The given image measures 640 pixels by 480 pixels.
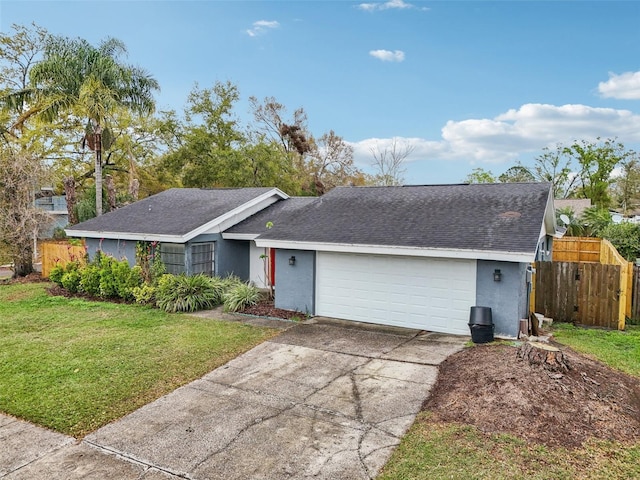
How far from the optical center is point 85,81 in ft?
64.2

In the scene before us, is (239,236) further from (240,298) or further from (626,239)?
(626,239)

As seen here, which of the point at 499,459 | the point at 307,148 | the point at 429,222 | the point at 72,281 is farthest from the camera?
the point at 307,148

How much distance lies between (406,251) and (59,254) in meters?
15.2

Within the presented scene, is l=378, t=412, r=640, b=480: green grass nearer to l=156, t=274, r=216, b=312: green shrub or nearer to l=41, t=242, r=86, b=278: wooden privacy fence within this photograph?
l=156, t=274, r=216, b=312: green shrub

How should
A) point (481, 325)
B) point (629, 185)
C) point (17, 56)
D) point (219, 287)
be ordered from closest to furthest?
point (481, 325), point (219, 287), point (17, 56), point (629, 185)

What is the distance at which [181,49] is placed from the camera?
19656mm

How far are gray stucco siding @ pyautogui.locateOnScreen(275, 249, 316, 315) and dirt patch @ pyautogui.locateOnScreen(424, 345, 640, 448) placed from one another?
16.5ft

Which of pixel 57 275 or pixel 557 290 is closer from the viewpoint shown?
pixel 557 290

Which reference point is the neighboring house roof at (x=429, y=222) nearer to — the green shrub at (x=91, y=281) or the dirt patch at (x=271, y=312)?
the dirt patch at (x=271, y=312)

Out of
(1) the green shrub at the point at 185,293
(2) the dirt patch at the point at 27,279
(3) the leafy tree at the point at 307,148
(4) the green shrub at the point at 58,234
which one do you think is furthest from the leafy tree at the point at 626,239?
(4) the green shrub at the point at 58,234

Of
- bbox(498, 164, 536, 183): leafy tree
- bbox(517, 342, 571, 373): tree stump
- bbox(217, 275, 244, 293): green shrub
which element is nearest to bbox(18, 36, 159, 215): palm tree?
bbox(217, 275, 244, 293): green shrub

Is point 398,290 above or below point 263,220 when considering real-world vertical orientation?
below

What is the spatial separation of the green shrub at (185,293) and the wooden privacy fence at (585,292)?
30.5ft

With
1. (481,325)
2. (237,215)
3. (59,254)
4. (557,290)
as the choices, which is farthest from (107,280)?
(557,290)
